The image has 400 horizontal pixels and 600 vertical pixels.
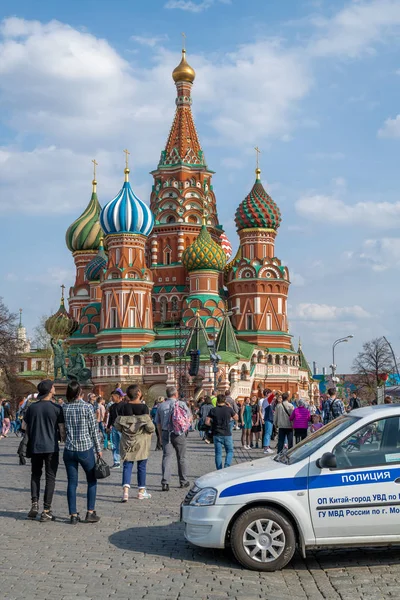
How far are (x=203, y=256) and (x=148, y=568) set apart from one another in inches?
2328

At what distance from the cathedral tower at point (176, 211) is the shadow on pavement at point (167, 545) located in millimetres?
59339

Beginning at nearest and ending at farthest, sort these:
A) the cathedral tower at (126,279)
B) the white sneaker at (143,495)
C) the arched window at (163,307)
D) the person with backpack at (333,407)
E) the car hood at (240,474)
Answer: the car hood at (240,474)
the white sneaker at (143,495)
the person with backpack at (333,407)
the cathedral tower at (126,279)
the arched window at (163,307)

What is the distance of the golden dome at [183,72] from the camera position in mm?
75625

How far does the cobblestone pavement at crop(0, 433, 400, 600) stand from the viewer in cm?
641

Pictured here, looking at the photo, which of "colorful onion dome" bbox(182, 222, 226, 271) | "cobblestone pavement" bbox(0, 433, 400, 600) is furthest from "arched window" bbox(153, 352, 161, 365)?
"cobblestone pavement" bbox(0, 433, 400, 600)

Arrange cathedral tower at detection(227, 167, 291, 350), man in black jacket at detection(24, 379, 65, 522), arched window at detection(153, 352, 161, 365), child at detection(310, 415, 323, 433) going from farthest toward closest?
cathedral tower at detection(227, 167, 291, 350), arched window at detection(153, 352, 161, 365), child at detection(310, 415, 323, 433), man in black jacket at detection(24, 379, 65, 522)

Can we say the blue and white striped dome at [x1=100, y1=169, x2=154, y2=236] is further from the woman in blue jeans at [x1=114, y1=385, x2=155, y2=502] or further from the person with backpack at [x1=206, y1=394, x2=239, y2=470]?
the woman in blue jeans at [x1=114, y1=385, x2=155, y2=502]

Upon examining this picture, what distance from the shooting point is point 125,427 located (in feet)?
36.8

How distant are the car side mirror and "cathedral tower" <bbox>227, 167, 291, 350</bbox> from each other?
6005cm

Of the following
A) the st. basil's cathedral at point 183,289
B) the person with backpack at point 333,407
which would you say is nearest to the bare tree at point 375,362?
the st. basil's cathedral at point 183,289

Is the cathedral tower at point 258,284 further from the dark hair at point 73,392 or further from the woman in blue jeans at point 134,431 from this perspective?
the dark hair at point 73,392

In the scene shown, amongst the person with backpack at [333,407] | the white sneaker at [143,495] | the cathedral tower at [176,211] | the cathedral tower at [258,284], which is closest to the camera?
the white sneaker at [143,495]

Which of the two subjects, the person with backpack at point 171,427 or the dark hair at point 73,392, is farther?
the person with backpack at point 171,427

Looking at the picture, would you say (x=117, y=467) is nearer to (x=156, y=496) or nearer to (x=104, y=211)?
(x=156, y=496)
